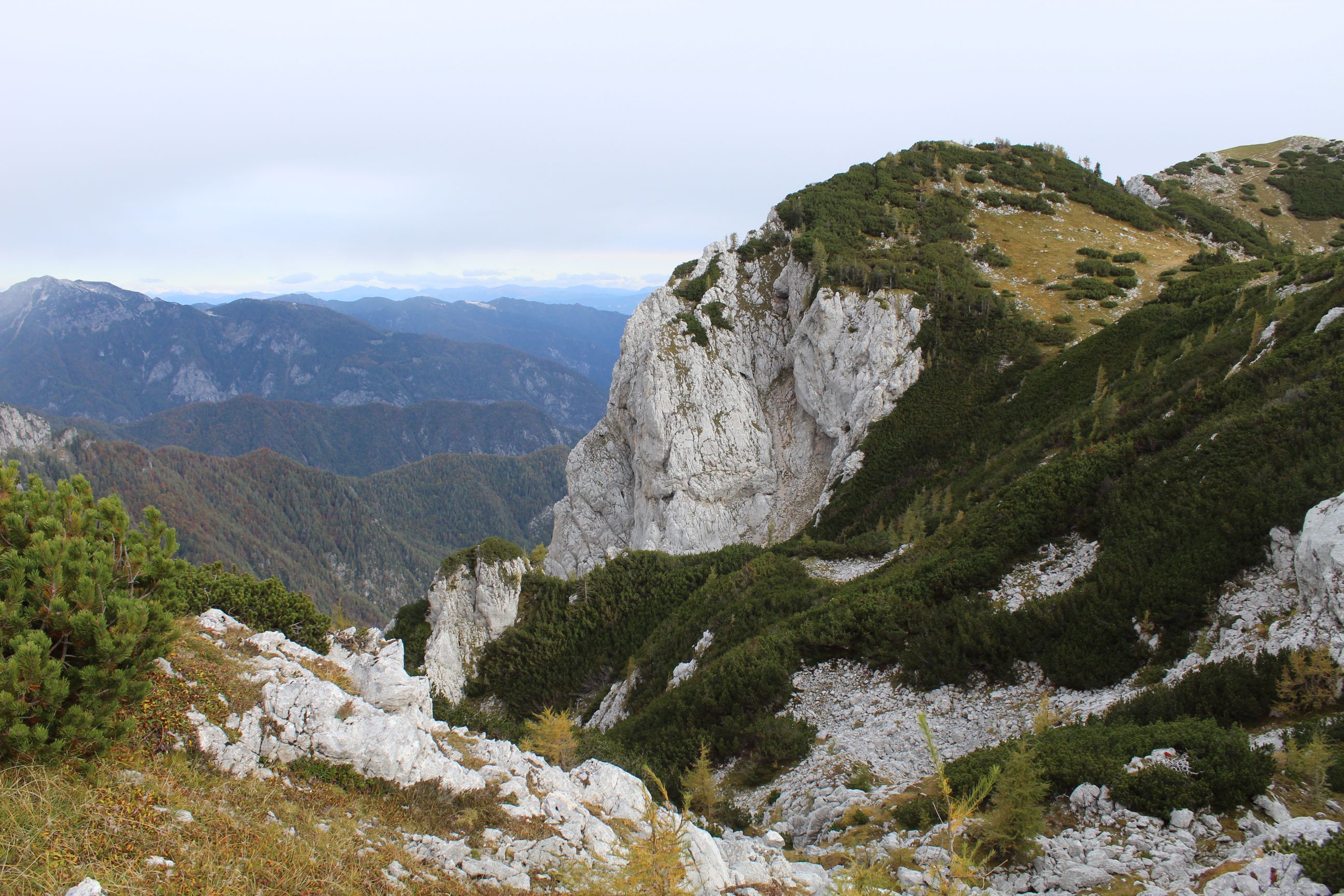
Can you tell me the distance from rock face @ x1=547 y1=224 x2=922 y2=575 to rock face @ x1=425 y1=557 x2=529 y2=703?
16.4 meters

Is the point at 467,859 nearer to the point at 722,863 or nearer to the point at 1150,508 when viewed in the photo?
the point at 722,863

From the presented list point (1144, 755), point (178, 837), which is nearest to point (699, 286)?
point (1144, 755)

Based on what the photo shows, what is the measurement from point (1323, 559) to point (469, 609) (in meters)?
32.4

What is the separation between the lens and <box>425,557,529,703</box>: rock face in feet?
109

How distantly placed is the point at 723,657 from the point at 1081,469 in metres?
10.7

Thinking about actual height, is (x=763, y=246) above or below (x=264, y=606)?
above

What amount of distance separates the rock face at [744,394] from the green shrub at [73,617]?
37.9 metres

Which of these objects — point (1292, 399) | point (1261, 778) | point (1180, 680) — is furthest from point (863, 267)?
point (1261, 778)

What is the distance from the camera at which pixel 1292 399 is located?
13453mm

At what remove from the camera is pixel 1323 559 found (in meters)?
9.27

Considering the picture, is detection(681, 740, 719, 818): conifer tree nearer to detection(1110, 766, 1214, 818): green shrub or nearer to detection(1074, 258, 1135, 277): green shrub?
detection(1110, 766, 1214, 818): green shrub

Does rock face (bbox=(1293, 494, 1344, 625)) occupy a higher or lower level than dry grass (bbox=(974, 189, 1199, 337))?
lower

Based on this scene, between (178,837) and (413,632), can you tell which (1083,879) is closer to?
(178,837)

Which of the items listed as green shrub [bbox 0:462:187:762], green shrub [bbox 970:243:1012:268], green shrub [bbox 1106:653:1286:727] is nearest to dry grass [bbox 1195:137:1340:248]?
green shrub [bbox 970:243:1012:268]
